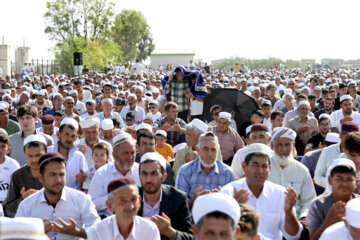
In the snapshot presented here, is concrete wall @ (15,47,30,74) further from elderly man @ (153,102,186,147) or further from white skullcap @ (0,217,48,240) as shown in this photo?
white skullcap @ (0,217,48,240)

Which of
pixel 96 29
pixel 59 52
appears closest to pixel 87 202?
pixel 59 52

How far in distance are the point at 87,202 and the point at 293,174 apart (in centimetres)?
208

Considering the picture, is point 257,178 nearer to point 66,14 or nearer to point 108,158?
point 108,158

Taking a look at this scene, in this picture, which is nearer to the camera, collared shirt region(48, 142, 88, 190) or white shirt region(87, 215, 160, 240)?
white shirt region(87, 215, 160, 240)

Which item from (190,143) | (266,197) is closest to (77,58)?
(190,143)

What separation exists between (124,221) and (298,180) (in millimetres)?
2047

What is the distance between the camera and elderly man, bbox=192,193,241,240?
2.94 meters

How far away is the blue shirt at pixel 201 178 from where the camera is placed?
5.49 meters

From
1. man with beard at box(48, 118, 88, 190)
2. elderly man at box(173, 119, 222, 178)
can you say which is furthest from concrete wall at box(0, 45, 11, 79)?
elderly man at box(173, 119, 222, 178)

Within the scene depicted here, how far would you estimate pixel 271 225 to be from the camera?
4.44 meters

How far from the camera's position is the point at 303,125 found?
914 cm

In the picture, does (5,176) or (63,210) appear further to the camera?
(5,176)

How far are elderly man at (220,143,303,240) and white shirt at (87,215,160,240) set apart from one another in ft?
2.38

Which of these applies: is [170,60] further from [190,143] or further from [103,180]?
[103,180]
